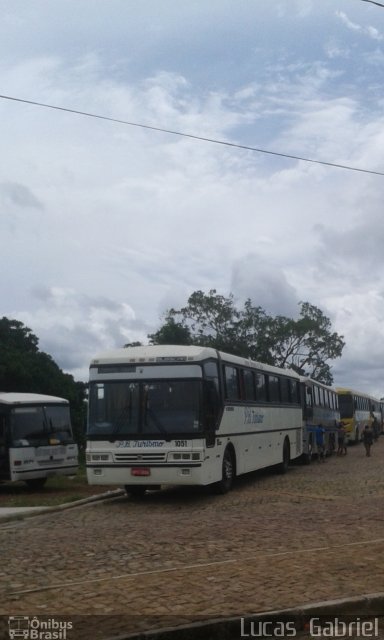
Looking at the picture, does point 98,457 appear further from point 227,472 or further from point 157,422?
point 227,472

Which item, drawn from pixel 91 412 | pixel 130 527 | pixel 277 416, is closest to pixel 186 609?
pixel 130 527

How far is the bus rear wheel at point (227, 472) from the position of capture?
18.6 meters

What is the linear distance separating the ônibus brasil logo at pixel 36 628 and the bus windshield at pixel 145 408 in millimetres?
9780

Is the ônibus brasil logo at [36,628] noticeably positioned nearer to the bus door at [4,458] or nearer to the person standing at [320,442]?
the bus door at [4,458]

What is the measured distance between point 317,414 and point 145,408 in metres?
17.3

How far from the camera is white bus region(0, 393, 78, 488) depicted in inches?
856

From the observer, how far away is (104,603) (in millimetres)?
7621

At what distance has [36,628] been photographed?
6.73 m

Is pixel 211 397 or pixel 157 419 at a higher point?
pixel 211 397

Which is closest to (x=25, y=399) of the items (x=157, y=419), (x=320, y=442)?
(x=157, y=419)

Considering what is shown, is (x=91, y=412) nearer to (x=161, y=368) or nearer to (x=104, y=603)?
(x=161, y=368)

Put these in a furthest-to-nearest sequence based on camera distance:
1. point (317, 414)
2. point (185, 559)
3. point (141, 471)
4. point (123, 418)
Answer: point (317, 414) → point (123, 418) → point (141, 471) → point (185, 559)

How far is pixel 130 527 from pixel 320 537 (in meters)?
3.21

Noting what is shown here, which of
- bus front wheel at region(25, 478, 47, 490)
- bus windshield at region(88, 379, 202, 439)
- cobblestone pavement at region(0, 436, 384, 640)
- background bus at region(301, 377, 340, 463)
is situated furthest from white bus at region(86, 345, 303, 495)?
background bus at region(301, 377, 340, 463)
